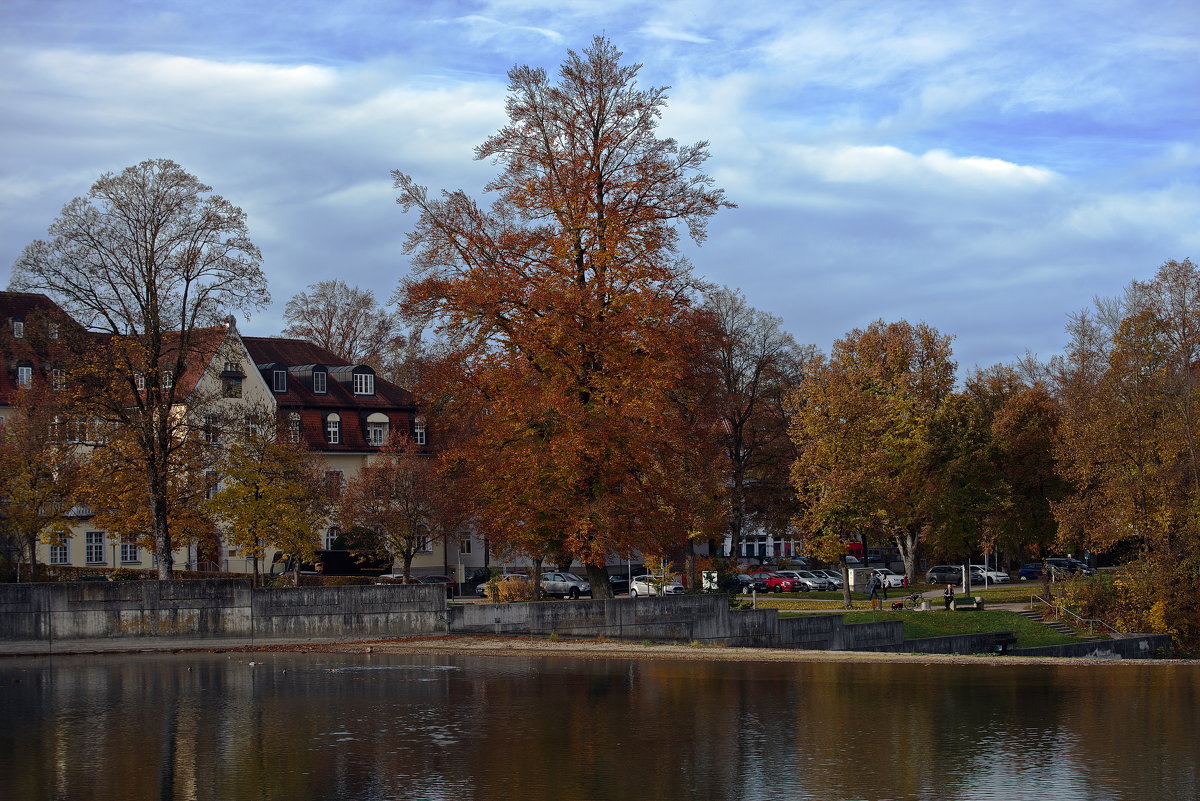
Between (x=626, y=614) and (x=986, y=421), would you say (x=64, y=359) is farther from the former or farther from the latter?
(x=986, y=421)

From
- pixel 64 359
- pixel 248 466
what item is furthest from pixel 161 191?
pixel 248 466

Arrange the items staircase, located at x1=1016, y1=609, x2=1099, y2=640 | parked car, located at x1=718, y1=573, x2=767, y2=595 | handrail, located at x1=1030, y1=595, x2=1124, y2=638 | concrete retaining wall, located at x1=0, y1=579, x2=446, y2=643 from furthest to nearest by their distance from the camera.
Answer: parked car, located at x1=718, y1=573, x2=767, y2=595 < handrail, located at x1=1030, y1=595, x2=1124, y2=638 < staircase, located at x1=1016, y1=609, x2=1099, y2=640 < concrete retaining wall, located at x1=0, y1=579, x2=446, y2=643

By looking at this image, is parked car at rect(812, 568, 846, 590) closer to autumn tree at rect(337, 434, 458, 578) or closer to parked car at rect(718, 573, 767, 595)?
parked car at rect(718, 573, 767, 595)

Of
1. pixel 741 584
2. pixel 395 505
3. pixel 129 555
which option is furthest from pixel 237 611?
pixel 741 584

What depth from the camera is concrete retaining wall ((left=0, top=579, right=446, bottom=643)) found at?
34375 mm

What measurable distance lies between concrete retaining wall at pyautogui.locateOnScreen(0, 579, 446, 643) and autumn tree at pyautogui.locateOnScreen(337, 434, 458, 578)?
23025mm

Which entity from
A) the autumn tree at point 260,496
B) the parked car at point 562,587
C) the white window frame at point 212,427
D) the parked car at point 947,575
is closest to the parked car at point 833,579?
the parked car at point 947,575

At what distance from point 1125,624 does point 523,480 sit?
86.6ft

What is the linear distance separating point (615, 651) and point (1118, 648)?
21777 mm

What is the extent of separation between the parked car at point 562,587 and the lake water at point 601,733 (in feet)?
99.1

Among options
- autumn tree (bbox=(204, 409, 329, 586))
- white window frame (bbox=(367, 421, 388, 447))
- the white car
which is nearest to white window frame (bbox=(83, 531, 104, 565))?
white window frame (bbox=(367, 421, 388, 447))

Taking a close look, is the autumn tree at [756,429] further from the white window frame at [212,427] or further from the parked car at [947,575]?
the white window frame at [212,427]

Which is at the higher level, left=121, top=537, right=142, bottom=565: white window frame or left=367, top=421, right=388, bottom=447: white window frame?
left=367, top=421, right=388, bottom=447: white window frame

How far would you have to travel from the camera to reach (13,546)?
52.5 m
